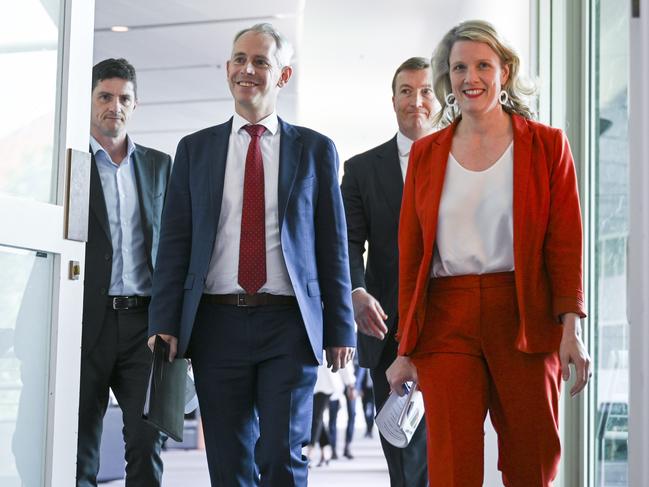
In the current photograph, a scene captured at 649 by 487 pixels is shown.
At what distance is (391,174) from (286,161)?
80 cm

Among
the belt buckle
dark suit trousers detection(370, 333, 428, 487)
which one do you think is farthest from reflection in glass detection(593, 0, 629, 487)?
the belt buckle

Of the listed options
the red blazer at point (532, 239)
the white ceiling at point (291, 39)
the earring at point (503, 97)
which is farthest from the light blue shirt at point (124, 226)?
the white ceiling at point (291, 39)

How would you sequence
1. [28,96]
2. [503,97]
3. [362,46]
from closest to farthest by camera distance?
[503,97] < [28,96] < [362,46]

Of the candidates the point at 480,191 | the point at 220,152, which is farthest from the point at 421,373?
the point at 220,152

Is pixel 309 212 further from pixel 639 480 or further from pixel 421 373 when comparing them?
pixel 639 480

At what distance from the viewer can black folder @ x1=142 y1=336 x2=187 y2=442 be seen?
126 inches

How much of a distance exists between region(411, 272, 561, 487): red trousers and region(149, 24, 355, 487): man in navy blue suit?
2.11 ft

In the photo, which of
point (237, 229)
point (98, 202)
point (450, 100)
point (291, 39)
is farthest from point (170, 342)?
point (291, 39)

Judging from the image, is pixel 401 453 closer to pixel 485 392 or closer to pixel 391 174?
pixel 391 174

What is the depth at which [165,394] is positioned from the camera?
3271 mm

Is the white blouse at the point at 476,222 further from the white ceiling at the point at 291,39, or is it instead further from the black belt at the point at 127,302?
the white ceiling at the point at 291,39

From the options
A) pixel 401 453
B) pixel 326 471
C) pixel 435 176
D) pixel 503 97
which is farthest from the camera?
pixel 326 471

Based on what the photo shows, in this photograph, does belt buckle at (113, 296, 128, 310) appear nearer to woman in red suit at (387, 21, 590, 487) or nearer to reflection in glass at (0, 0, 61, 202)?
reflection in glass at (0, 0, 61, 202)

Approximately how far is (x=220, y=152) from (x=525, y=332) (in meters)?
1.24
